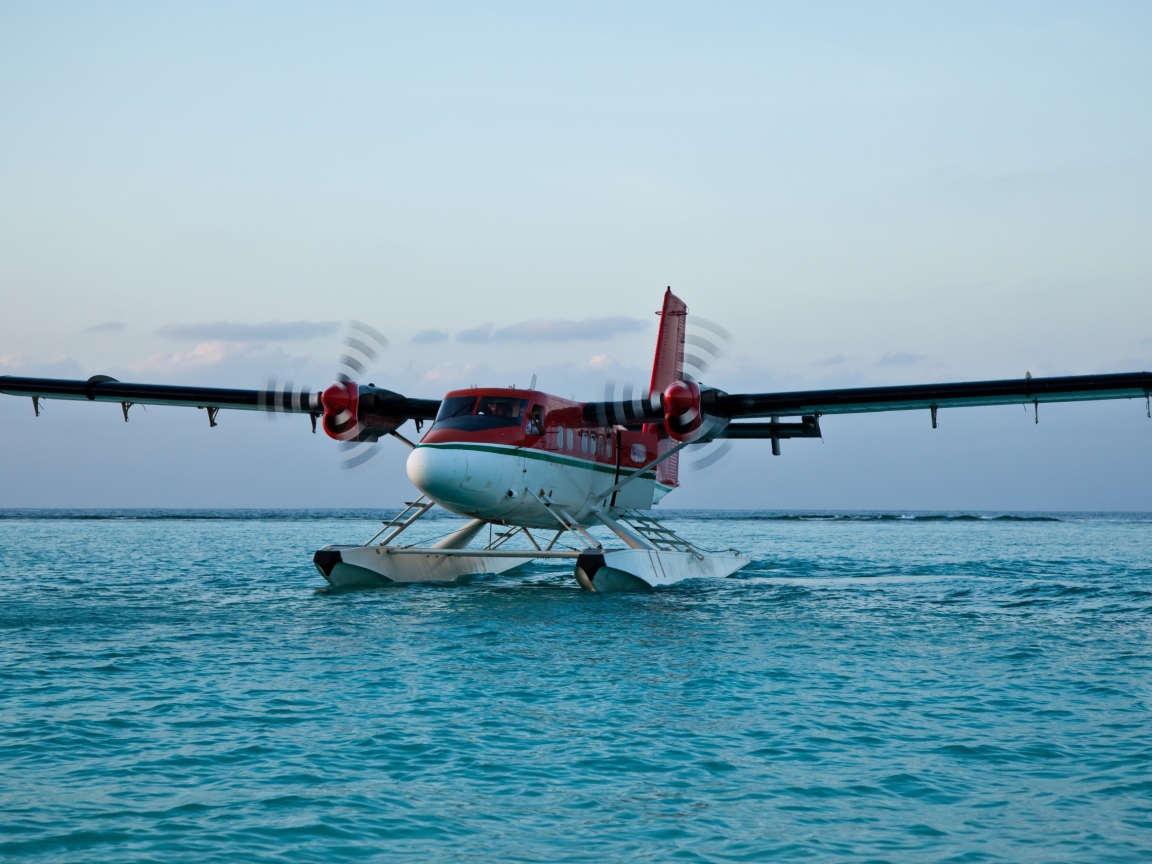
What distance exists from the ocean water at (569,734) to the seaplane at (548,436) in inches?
99.3

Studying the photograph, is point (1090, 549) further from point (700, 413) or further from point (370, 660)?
point (370, 660)

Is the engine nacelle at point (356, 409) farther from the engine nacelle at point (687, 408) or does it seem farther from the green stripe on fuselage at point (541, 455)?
the engine nacelle at point (687, 408)

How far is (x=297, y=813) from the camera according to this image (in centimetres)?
580

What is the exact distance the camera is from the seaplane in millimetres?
17203

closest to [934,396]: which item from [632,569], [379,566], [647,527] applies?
[632,569]

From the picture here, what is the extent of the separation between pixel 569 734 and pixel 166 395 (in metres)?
15.9

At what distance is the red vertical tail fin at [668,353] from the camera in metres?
23.6

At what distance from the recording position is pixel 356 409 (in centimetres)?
2009

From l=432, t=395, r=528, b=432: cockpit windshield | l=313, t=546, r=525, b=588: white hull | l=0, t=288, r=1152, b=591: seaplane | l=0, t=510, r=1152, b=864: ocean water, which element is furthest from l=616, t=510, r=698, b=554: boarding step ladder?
l=0, t=510, r=1152, b=864: ocean water

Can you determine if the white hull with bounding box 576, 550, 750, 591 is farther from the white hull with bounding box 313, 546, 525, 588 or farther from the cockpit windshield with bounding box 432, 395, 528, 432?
the cockpit windshield with bounding box 432, 395, 528, 432

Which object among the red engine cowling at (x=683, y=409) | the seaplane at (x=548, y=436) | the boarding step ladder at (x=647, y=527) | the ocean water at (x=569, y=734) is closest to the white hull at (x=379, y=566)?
the seaplane at (x=548, y=436)

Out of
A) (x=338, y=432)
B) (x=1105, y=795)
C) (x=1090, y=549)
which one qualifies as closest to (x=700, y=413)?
(x=338, y=432)

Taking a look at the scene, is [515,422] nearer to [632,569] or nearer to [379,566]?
[632,569]

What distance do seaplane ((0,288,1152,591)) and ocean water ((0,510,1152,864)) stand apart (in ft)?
8.28
